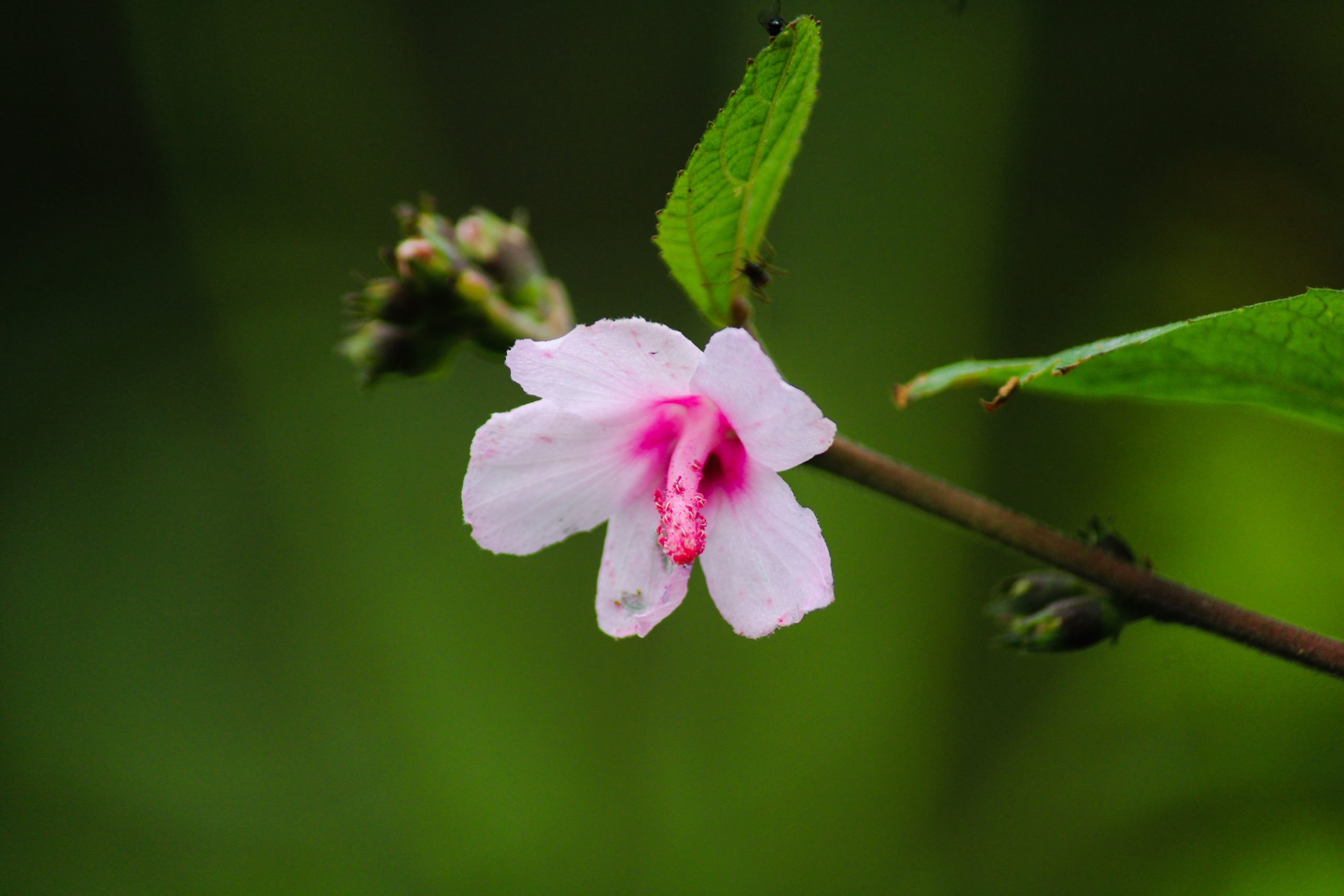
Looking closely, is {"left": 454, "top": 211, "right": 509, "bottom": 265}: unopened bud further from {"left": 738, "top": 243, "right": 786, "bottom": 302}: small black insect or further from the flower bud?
{"left": 738, "top": 243, "right": 786, "bottom": 302}: small black insect

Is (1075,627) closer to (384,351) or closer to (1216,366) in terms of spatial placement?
(1216,366)

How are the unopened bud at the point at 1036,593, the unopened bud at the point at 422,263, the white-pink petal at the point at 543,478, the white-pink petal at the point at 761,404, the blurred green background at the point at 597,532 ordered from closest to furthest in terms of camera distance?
the white-pink petal at the point at 761,404 → the white-pink petal at the point at 543,478 → the unopened bud at the point at 1036,593 → the unopened bud at the point at 422,263 → the blurred green background at the point at 597,532

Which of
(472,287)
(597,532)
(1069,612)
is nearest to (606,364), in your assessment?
(472,287)

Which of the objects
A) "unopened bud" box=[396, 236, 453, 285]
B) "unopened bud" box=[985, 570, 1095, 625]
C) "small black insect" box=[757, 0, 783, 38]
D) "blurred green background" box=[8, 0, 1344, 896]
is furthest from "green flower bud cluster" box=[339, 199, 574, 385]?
"blurred green background" box=[8, 0, 1344, 896]

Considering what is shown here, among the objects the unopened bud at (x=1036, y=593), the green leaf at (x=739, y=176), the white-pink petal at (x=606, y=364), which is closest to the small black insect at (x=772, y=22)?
the green leaf at (x=739, y=176)

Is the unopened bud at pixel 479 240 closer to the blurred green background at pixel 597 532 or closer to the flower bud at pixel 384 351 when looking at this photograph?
the flower bud at pixel 384 351

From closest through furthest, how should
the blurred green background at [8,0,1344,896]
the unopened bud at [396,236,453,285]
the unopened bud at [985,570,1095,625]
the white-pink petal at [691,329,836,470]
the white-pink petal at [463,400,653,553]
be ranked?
the white-pink petal at [691,329,836,470] < the white-pink petal at [463,400,653,553] < the unopened bud at [985,570,1095,625] < the unopened bud at [396,236,453,285] < the blurred green background at [8,0,1344,896]
